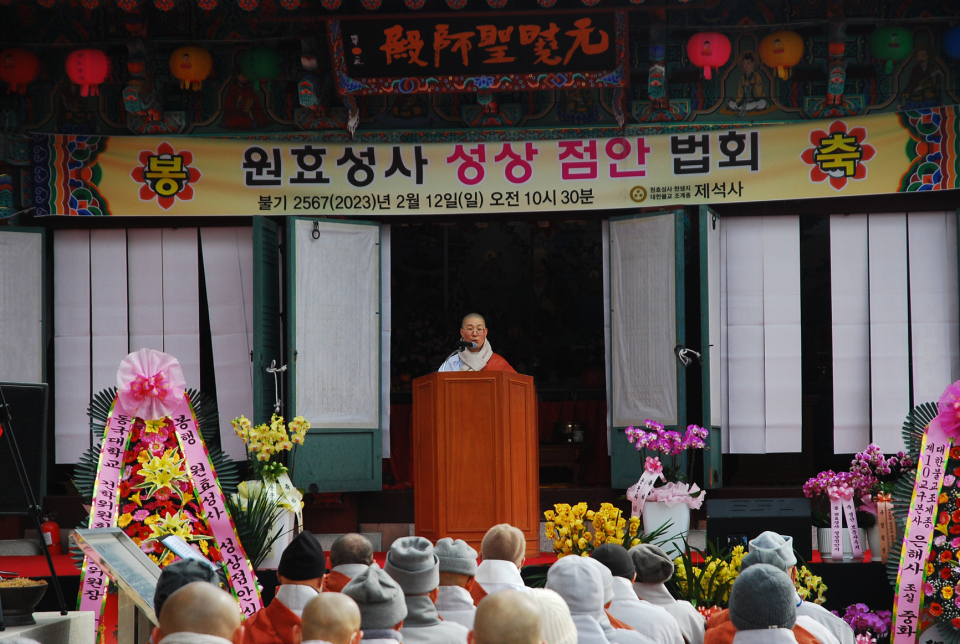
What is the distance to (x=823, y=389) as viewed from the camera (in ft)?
33.5

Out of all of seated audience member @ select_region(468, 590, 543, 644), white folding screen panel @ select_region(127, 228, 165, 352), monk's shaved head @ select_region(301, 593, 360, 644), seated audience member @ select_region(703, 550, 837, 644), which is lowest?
seated audience member @ select_region(703, 550, 837, 644)

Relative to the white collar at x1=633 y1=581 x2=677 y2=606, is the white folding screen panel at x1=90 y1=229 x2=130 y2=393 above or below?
above

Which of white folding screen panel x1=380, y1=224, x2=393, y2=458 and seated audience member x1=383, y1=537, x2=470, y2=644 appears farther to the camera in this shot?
white folding screen panel x1=380, y1=224, x2=393, y2=458

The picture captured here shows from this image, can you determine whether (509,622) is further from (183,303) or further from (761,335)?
(183,303)

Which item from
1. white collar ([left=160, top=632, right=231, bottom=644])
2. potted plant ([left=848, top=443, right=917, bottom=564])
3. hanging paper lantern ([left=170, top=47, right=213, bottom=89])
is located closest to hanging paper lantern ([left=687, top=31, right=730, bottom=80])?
potted plant ([left=848, top=443, right=917, bottom=564])

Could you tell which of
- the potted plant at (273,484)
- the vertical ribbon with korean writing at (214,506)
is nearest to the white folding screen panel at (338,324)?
the potted plant at (273,484)

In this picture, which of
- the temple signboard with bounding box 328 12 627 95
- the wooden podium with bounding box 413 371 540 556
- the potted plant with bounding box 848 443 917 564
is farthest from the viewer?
the temple signboard with bounding box 328 12 627 95

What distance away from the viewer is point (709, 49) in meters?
7.64

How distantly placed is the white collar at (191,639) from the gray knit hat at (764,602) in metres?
1.49

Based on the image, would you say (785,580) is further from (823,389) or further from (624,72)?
(823,389)

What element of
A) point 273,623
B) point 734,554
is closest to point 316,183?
point 734,554

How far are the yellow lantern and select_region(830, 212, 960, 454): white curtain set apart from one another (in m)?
1.18

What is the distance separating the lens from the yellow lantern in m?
7.72

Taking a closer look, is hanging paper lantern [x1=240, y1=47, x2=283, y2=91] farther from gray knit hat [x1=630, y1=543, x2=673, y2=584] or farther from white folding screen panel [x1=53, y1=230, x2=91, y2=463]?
gray knit hat [x1=630, y1=543, x2=673, y2=584]
